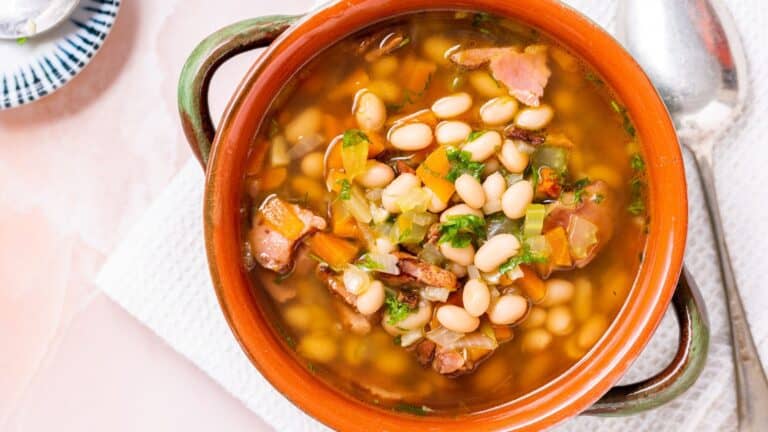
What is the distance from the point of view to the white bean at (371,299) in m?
1.42

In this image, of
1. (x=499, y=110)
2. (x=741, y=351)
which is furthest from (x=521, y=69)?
(x=741, y=351)

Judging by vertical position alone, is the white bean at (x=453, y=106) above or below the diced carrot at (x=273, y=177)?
above

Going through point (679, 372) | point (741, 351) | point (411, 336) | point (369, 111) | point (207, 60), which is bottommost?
point (741, 351)

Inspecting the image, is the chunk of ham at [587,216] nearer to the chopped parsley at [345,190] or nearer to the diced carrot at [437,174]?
the diced carrot at [437,174]

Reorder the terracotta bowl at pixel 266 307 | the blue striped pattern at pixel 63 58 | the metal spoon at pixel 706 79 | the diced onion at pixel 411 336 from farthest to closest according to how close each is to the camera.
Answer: the blue striped pattern at pixel 63 58 < the metal spoon at pixel 706 79 < the diced onion at pixel 411 336 < the terracotta bowl at pixel 266 307

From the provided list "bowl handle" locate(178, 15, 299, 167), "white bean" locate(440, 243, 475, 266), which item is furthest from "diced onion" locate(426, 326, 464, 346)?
"bowl handle" locate(178, 15, 299, 167)

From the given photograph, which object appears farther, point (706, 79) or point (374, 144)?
point (706, 79)

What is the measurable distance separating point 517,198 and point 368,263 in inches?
9.8

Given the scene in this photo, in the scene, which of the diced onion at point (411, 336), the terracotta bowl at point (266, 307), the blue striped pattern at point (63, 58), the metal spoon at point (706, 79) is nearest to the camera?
the terracotta bowl at point (266, 307)

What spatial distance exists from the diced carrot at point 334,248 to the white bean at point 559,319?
32 centimetres

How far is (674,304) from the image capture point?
1512mm

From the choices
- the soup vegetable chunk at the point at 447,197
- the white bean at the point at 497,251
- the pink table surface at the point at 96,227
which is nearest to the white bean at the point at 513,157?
the soup vegetable chunk at the point at 447,197

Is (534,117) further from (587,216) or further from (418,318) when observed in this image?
(418,318)

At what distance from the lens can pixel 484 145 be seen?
141cm
